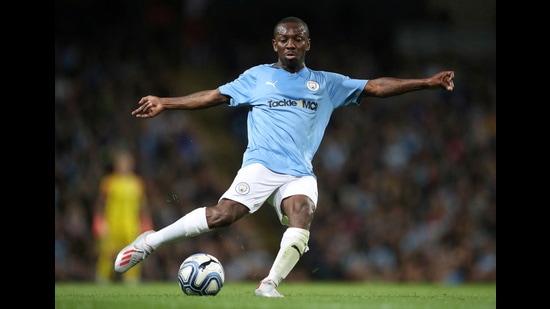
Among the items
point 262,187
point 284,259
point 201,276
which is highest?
point 262,187

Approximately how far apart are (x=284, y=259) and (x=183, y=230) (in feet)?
3.42

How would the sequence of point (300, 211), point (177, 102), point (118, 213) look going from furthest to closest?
point (118, 213), point (177, 102), point (300, 211)

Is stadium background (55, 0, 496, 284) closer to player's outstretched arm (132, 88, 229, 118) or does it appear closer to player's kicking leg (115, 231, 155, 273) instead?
player's kicking leg (115, 231, 155, 273)

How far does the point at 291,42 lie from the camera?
9.24 metres

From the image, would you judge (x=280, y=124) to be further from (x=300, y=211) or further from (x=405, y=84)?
(x=405, y=84)

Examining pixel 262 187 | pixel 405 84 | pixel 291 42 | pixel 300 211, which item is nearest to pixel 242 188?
pixel 262 187

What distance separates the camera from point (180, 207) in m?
17.3

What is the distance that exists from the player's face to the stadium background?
770 centimetres

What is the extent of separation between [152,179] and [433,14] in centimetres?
710

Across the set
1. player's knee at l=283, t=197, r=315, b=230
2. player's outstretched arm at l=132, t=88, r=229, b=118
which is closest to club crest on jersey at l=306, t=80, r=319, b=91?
player's outstretched arm at l=132, t=88, r=229, b=118

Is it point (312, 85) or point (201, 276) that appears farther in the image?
point (312, 85)

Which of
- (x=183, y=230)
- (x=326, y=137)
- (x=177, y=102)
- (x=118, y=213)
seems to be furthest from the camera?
(x=326, y=137)

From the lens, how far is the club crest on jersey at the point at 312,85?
9.36 metres
